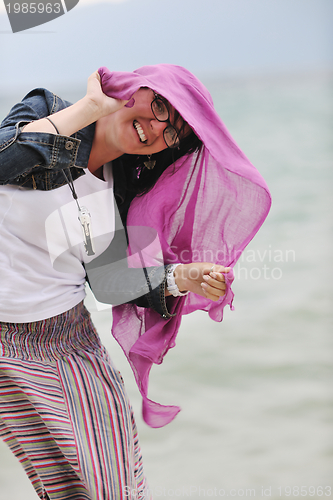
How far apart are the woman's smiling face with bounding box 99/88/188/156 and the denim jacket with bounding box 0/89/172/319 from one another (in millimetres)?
48

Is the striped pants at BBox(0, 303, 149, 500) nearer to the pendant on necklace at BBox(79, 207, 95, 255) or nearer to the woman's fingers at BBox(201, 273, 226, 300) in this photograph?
the pendant on necklace at BBox(79, 207, 95, 255)

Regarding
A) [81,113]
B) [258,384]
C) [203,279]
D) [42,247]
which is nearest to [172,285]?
[203,279]

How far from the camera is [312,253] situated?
3.69m

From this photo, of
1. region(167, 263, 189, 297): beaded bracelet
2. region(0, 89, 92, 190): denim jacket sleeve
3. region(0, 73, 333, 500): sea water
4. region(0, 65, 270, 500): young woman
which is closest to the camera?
region(0, 89, 92, 190): denim jacket sleeve

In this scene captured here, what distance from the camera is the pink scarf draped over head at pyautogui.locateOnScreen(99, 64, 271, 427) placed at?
43.1 inches

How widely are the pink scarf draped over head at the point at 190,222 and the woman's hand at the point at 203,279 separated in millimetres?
71

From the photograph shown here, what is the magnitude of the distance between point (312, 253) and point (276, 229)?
0.48 metres

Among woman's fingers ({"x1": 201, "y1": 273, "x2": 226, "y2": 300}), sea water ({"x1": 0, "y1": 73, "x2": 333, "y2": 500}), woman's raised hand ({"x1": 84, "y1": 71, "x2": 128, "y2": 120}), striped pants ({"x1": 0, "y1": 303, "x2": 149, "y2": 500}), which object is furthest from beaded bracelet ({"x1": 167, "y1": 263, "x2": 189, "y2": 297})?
sea water ({"x1": 0, "y1": 73, "x2": 333, "y2": 500})

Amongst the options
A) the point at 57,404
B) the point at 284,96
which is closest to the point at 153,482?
the point at 57,404

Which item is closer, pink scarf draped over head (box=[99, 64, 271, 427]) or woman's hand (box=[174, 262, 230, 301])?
woman's hand (box=[174, 262, 230, 301])

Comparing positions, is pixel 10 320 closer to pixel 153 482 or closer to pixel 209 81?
pixel 153 482

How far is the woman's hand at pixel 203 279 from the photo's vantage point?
96 cm

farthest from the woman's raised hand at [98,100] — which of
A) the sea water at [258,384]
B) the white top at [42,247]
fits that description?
the sea water at [258,384]

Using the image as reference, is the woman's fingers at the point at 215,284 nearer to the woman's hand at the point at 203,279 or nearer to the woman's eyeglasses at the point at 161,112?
the woman's hand at the point at 203,279
